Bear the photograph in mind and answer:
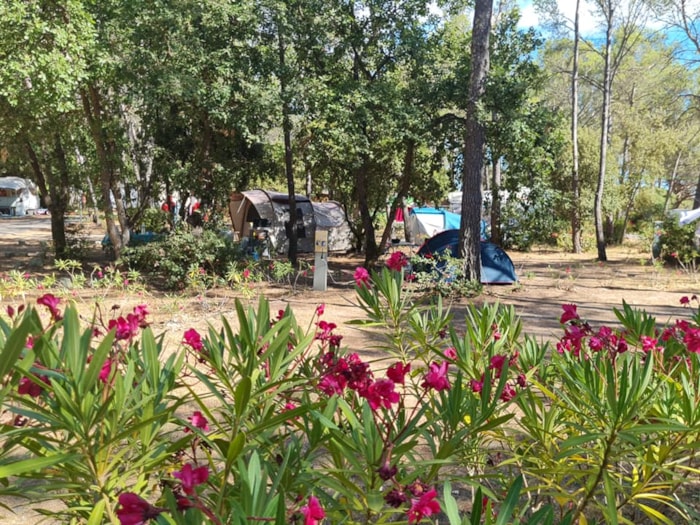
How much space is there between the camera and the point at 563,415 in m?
1.81


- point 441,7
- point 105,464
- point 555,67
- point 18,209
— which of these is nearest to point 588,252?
point 555,67

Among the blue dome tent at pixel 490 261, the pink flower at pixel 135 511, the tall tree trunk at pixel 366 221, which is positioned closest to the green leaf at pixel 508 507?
the pink flower at pixel 135 511

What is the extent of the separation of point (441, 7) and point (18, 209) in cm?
3694

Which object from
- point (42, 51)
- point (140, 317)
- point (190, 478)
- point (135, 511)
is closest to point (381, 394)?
point (190, 478)

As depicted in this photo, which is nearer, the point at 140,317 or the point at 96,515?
the point at 96,515

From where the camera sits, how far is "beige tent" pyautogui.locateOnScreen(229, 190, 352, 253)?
54.4 ft

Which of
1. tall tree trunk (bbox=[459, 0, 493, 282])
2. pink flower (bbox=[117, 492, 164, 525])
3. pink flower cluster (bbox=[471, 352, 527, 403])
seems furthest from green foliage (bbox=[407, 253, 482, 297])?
pink flower (bbox=[117, 492, 164, 525])

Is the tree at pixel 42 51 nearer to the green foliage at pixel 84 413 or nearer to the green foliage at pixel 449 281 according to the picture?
the green foliage at pixel 449 281

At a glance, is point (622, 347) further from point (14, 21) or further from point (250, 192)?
point (250, 192)

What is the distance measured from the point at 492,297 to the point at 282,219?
9.04m

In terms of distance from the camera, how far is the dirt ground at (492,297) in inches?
269

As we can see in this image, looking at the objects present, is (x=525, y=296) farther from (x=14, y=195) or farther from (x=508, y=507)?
(x=14, y=195)

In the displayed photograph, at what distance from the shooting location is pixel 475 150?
896cm

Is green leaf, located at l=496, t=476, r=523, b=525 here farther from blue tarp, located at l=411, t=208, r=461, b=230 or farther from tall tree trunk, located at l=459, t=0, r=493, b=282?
blue tarp, located at l=411, t=208, r=461, b=230
